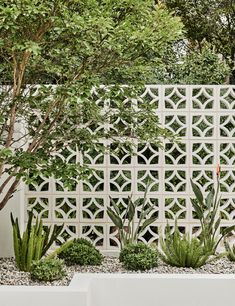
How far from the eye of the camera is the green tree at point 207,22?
12469 mm

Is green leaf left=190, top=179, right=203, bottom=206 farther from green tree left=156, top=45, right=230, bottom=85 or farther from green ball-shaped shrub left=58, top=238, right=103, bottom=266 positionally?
green tree left=156, top=45, right=230, bottom=85

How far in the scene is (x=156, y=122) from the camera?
543 centimetres

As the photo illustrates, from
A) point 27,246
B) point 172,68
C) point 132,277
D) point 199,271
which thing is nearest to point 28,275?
point 27,246

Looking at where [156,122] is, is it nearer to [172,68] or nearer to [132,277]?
[132,277]

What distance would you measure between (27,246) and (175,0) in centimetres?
855

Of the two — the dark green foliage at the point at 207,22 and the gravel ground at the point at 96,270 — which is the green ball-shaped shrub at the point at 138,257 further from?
the dark green foliage at the point at 207,22

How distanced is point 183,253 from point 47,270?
1188 millimetres

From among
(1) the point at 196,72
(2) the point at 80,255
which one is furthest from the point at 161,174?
(1) the point at 196,72

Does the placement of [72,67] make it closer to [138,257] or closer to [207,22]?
[138,257]

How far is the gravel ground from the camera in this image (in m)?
4.97

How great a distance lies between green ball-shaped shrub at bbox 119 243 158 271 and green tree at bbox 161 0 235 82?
768 cm

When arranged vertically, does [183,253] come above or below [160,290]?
above

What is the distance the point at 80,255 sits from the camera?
18.0ft

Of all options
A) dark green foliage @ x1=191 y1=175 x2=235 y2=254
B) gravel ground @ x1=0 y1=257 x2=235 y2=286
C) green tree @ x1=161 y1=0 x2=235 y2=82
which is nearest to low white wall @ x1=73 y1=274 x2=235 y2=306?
gravel ground @ x1=0 y1=257 x2=235 y2=286
